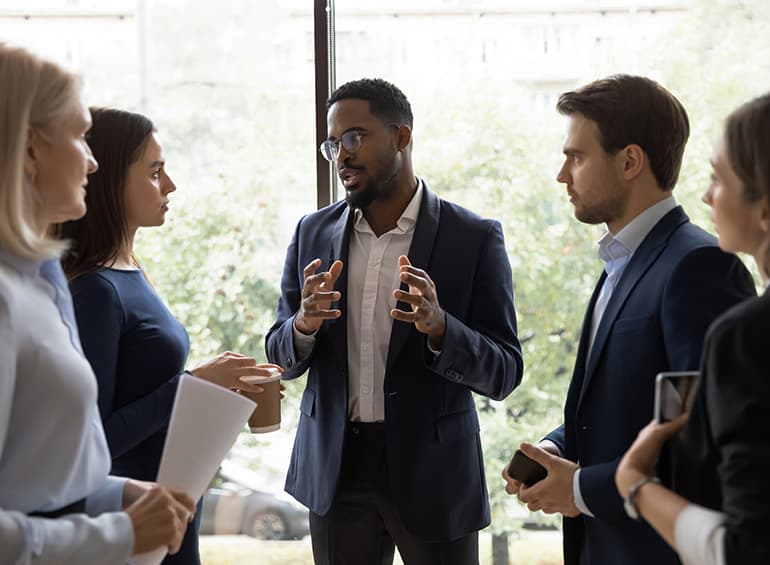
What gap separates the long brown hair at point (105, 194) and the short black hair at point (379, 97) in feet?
1.94

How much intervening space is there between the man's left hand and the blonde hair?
1.11 metres

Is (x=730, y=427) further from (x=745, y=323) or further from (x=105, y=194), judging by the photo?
(x=105, y=194)

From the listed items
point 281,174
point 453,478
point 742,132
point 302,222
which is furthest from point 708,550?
point 281,174

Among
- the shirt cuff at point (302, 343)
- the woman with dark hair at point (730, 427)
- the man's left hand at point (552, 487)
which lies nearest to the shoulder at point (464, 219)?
the shirt cuff at point (302, 343)

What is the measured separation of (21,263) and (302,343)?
110 cm

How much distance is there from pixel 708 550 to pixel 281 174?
2.47 m

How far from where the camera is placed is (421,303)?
2.27 m

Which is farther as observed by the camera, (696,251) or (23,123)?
(696,251)

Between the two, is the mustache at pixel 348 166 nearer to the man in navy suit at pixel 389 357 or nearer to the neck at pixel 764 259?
the man in navy suit at pixel 389 357

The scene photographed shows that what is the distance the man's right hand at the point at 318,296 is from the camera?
2.35 meters

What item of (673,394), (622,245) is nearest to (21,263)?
(673,394)

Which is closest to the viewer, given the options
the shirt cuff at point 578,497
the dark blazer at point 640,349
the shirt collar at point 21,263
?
the shirt collar at point 21,263

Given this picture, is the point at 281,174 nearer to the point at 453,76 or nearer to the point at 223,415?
the point at 453,76

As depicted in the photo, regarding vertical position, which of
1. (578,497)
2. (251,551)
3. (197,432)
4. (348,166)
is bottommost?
(251,551)
